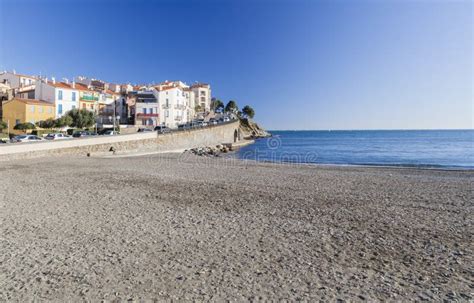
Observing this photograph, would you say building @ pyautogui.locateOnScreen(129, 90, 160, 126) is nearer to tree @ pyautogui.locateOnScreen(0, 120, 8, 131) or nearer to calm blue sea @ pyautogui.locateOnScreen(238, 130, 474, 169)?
calm blue sea @ pyautogui.locateOnScreen(238, 130, 474, 169)

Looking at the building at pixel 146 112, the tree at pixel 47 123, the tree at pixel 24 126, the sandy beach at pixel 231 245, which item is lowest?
the sandy beach at pixel 231 245

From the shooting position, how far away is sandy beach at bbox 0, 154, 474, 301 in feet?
13.9

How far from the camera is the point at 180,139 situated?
43.9 meters

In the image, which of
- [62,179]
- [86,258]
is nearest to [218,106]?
[62,179]

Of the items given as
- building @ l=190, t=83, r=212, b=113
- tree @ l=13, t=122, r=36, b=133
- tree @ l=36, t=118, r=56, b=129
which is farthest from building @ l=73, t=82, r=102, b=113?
building @ l=190, t=83, r=212, b=113

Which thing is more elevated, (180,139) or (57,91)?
(57,91)

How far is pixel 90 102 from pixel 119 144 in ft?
85.9

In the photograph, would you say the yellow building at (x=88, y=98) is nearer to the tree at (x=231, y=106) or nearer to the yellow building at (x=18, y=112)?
the yellow building at (x=18, y=112)

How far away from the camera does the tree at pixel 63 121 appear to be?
39537mm

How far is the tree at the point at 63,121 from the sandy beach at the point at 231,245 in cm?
3261

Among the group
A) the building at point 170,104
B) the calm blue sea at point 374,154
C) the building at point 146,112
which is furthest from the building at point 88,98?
the calm blue sea at point 374,154

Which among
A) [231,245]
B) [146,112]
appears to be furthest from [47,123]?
[231,245]

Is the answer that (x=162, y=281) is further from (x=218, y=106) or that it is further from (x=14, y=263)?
(x=218, y=106)

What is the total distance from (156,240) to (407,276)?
15.1 feet
